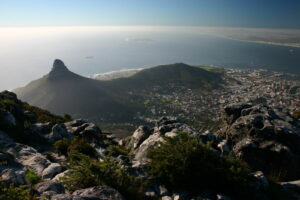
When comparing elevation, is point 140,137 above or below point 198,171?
below

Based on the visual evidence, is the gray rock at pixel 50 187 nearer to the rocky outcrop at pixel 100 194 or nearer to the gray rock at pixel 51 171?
the rocky outcrop at pixel 100 194

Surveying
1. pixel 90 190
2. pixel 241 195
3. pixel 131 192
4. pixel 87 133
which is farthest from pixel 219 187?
pixel 87 133

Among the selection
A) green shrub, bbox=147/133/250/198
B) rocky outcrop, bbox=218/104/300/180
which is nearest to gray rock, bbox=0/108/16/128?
green shrub, bbox=147/133/250/198

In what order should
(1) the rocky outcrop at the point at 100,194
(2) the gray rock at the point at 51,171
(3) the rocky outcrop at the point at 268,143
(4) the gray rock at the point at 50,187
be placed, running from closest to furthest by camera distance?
(1) the rocky outcrop at the point at 100,194
(4) the gray rock at the point at 50,187
(2) the gray rock at the point at 51,171
(3) the rocky outcrop at the point at 268,143

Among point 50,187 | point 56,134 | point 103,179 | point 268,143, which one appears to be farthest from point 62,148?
point 268,143

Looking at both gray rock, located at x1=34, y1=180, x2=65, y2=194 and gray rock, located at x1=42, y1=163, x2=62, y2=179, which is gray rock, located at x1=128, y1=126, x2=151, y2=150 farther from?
gray rock, located at x1=34, y1=180, x2=65, y2=194

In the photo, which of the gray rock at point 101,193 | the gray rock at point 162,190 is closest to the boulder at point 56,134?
the gray rock at point 101,193

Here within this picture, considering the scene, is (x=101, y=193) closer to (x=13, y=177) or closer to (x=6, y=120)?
(x=13, y=177)
